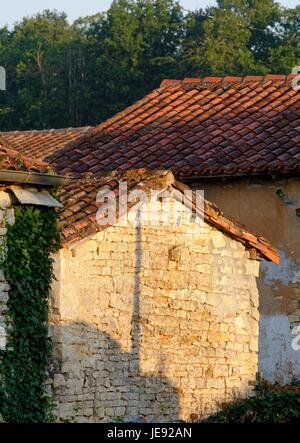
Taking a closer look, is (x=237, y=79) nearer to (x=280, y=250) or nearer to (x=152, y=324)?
(x=280, y=250)

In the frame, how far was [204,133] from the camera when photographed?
78.2 ft

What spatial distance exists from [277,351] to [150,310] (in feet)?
17.5

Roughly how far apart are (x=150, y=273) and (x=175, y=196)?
1.14 m

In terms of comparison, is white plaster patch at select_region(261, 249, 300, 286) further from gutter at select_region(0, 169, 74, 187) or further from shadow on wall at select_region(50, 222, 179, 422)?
gutter at select_region(0, 169, 74, 187)

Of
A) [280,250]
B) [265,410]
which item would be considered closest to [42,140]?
[280,250]

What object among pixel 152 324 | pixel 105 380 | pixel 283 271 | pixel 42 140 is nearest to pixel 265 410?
pixel 152 324

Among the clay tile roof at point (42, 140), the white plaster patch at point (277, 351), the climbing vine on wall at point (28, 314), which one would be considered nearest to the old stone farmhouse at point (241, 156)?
the white plaster patch at point (277, 351)

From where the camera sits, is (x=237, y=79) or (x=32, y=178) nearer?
(x=32, y=178)

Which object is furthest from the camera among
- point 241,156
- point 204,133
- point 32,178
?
point 204,133

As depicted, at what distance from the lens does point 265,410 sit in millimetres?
17500

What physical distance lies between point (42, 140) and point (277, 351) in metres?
10.5

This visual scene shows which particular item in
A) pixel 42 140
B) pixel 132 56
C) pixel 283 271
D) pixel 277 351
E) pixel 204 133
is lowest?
pixel 277 351

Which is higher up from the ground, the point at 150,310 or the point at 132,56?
the point at 132,56

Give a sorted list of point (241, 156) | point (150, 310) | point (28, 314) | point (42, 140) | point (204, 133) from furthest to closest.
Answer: point (42, 140), point (204, 133), point (241, 156), point (150, 310), point (28, 314)
